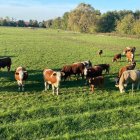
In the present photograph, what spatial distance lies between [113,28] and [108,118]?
110814 mm

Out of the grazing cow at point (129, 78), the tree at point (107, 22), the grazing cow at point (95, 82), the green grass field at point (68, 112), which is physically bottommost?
the green grass field at point (68, 112)

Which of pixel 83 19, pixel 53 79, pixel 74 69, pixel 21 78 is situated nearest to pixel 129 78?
pixel 53 79

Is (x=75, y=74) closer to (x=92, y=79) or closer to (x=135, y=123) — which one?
(x=92, y=79)

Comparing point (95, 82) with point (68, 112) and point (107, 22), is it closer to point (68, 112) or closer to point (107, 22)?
point (68, 112)

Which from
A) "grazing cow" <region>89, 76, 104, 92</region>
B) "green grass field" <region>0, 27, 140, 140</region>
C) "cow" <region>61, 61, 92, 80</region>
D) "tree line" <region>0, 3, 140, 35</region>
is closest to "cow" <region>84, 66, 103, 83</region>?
"green grass field" <region>0, 27, 140, 140</region>

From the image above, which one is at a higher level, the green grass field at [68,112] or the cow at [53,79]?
the cow at [53,79]

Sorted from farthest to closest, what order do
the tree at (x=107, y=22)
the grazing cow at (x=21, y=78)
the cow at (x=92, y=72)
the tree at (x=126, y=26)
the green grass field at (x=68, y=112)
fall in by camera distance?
1. the tree at (x=107, y=22)
2. the tree at (x=126, y=26)
3. the cow at (x=92, y=72)
4. the grazing cow at (x=21, y=78)
5. the green grass field at (x=68, y=112)

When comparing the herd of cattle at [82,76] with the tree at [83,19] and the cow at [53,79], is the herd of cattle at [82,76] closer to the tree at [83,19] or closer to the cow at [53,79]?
the cow at [53,79]

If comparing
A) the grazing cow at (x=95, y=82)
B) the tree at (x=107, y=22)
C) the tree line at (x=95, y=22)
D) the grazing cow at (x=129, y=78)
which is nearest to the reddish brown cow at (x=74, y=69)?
the grazing cow at (x=95, y=82)

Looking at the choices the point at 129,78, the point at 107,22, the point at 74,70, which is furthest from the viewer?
the point at 107,22

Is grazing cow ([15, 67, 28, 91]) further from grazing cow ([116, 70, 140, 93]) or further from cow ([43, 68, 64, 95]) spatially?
grazing cow ([116, 70, 140, 93])

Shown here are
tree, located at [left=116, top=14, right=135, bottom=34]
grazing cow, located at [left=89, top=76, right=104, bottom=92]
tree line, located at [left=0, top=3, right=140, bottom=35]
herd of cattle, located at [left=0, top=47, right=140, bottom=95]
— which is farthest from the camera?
tree line, located at [left=0, top=3, right=140, bottom=35]

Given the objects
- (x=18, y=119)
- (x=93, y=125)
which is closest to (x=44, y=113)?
(x=18, y=119)

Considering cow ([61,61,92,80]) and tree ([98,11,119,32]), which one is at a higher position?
tree ([98,11,119,32])
